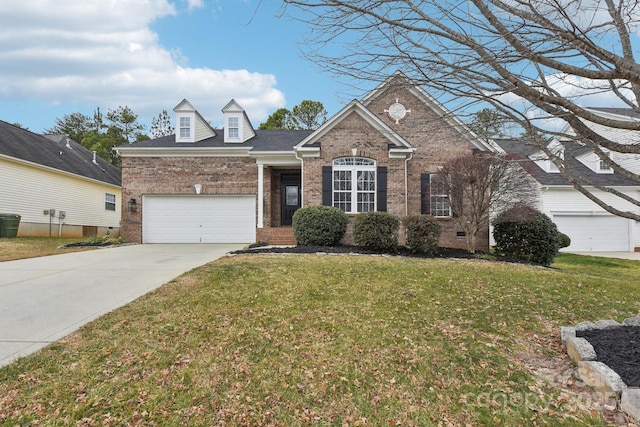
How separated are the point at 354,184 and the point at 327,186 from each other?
3.17 feet

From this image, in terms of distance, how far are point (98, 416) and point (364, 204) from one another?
418 inches

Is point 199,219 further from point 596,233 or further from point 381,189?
point 596,233

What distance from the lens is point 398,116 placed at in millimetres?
14266

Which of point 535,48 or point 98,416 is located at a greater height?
point 535,48

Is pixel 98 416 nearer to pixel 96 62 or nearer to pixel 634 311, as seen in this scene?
pixel 634 311

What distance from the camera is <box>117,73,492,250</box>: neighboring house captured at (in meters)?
12.6

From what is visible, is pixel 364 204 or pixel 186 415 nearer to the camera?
pixel 186 415

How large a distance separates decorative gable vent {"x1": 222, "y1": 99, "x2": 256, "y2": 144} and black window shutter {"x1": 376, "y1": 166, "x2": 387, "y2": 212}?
6418 millimetres

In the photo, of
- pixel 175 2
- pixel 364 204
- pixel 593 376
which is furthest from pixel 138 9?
pixel 593 376

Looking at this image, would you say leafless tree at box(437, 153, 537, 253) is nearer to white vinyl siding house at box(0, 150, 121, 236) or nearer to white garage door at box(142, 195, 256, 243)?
white garage door at box(142, 195, 256, 243)

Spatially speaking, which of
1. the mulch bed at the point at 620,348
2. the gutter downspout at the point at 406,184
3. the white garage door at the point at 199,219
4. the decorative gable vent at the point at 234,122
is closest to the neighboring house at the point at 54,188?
the white garage door at the point at 199,219

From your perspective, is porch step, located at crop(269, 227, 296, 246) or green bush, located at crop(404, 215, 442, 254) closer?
green bush, located at crop(404, 215, 442, 254)

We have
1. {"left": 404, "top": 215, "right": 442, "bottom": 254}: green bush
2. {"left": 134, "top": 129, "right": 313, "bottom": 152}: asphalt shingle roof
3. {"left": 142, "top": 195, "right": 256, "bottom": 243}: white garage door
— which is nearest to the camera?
{"left": 404, "top": 215, "right": 442, "bottom": 254}: green bush

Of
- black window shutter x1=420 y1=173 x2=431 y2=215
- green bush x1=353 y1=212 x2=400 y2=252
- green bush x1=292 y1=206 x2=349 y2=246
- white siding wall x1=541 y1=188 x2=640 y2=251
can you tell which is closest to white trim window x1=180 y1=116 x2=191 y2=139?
green bush x1=292 y1=206 x2=349 y2=246
